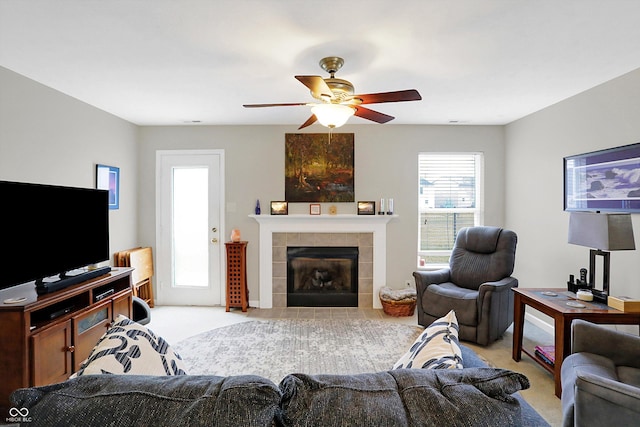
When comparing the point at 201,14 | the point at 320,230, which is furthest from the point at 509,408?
the point at 320,230

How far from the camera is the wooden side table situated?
4.32 meters

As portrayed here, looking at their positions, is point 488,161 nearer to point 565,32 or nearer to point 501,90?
point 501,90

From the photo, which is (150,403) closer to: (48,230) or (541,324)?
(48,230)

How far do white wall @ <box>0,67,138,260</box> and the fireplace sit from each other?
2275mm

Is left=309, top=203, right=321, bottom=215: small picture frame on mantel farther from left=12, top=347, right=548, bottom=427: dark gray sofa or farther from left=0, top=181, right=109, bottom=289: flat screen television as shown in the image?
left=12, top=347, right=548, bottom=427: dark gray sofa

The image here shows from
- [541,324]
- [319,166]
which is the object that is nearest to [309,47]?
[319,166]

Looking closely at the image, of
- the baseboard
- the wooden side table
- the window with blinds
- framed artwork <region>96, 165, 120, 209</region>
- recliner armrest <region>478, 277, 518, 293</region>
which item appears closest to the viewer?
recliner armrest <region>478, 277, 518, 293</region>

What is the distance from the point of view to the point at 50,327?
7.34 ft

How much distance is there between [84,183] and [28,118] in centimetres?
85

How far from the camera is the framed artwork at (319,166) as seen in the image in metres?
4.50

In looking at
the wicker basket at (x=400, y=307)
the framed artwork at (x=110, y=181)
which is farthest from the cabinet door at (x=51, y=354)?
the wicker basket at (x=400, y=307)

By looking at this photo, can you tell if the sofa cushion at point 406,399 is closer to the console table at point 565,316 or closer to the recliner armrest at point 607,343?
the recliner armrest at point 607,343

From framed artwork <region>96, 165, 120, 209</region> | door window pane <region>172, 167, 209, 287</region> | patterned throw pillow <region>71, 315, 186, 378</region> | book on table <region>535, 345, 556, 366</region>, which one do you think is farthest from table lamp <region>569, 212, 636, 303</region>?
framed artwork <region>96, 165, 120, 209</region>

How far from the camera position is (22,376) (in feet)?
6.76
